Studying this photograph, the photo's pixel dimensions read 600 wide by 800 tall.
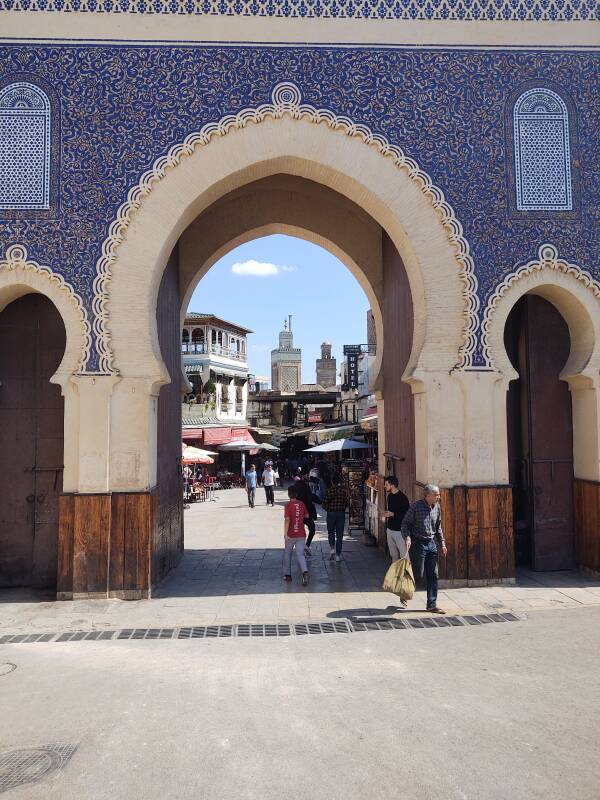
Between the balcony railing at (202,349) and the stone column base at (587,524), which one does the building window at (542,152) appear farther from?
the balcony railing at (202,349)

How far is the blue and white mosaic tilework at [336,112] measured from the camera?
22.3 feet

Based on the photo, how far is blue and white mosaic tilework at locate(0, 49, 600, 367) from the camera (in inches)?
267

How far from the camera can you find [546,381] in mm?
7598

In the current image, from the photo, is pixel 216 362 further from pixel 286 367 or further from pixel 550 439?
pixel 550 439

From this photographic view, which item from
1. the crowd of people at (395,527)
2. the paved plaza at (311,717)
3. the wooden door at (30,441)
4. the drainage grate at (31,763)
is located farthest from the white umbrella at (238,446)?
the drainage grate at (31,763)

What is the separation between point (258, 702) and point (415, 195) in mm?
5453

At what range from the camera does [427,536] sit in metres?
5.95

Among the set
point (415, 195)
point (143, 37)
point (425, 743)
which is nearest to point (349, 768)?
point (425, 743)

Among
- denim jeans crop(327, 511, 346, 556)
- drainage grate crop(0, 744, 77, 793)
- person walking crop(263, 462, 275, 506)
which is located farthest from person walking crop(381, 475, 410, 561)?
person walking crop(263, 462, 275, 506)

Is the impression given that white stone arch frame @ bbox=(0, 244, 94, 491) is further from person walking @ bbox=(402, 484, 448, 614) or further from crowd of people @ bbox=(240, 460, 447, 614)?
person walking @ bbox=(402, 484, 448, 614)

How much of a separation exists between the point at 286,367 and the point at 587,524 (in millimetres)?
37969

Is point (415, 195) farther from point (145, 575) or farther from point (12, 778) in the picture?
point (12, 778)

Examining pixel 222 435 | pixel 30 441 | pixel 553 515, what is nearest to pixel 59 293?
pixel 30 441

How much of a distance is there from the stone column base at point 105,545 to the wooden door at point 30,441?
97 centimetres
